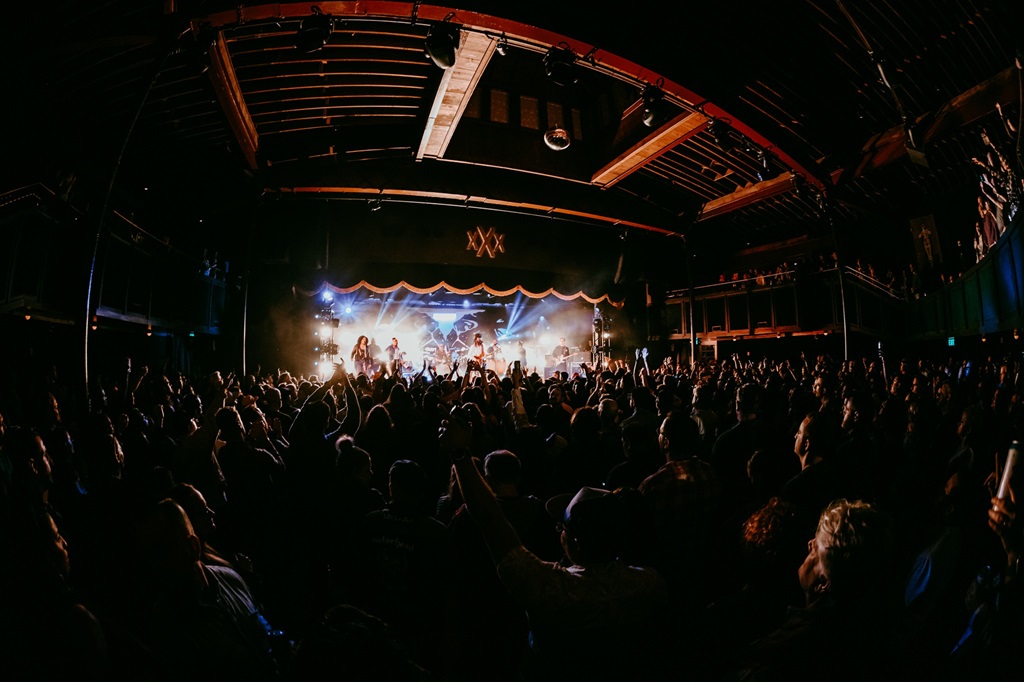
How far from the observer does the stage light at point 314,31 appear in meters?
6.26

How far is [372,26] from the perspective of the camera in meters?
7.44

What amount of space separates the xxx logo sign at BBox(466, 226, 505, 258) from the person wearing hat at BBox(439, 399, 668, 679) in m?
13.3

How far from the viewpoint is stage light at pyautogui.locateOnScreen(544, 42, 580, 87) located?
7402 millimetres

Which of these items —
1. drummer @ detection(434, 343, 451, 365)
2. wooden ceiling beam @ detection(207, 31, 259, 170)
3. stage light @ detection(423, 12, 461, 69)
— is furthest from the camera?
drummer @ detection(434, 343, 451, 365)

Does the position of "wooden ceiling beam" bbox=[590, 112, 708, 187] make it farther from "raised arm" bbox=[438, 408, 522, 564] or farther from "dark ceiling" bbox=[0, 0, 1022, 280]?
"raised arm" bbox=[438, 408, 522, 564]

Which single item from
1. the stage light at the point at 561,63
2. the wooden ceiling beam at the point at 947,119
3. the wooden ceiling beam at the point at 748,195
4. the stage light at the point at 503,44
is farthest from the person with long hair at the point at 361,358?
the wooden ceiling beam at the point at 947,119

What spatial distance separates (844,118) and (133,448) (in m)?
12.7

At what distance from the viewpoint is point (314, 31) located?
6.27 meters

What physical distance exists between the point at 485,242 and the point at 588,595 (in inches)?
540

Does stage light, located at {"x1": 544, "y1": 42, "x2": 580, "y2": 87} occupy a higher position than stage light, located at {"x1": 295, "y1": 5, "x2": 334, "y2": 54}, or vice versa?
stage light, located at {"x1": 544, "y1": 42, "x2": 580, "y2": 87}

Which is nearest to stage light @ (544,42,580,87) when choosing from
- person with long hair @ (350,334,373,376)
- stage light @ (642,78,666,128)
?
stage light @ (642,78,666,128)

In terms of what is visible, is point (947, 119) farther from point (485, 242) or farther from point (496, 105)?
point (485, 242)

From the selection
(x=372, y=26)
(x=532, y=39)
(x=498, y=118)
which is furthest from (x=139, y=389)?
(x=498, y=118)

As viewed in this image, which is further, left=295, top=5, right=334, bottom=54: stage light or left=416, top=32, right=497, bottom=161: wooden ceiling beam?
left=416, top=32, right=497, bottom=161: wooden ceiling beam
